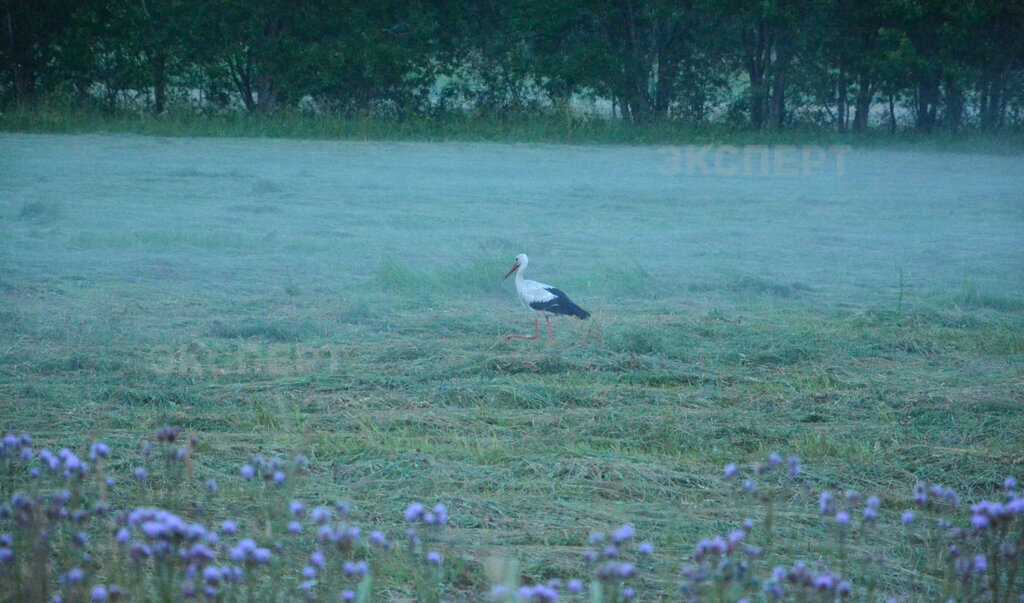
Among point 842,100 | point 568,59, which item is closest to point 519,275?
point 568,59

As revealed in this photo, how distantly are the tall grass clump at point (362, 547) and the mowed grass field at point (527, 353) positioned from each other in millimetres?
37

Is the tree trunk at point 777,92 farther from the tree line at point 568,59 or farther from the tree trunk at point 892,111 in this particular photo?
the tree trunk at point 892,111

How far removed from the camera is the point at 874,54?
69.9 ft

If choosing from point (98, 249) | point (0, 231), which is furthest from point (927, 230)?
point (0, 231)

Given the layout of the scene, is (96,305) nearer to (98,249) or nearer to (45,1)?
(98,249)

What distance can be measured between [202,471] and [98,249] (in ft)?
18.4

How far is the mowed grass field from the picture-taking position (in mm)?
3807

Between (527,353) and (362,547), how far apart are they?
8.87 ft

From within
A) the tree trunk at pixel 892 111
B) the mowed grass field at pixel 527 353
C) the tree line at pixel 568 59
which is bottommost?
the mowed grass field at pixel 527 353

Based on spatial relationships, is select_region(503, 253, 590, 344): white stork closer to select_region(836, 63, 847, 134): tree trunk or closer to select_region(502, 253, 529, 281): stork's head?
select_region(502, 253, 529, 281): stork's head

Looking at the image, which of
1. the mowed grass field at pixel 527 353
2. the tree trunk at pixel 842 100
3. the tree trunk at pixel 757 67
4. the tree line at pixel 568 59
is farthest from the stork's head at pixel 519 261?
the tree trunk at pixel 842 100

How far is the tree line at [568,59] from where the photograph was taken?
2091 cm

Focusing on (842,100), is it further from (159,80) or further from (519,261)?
(519,261)

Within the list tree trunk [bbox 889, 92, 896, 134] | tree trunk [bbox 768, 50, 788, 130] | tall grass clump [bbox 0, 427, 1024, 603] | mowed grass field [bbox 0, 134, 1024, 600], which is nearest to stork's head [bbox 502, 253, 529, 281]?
mowed grass field [bbox 0, 134, 1024, 600]
